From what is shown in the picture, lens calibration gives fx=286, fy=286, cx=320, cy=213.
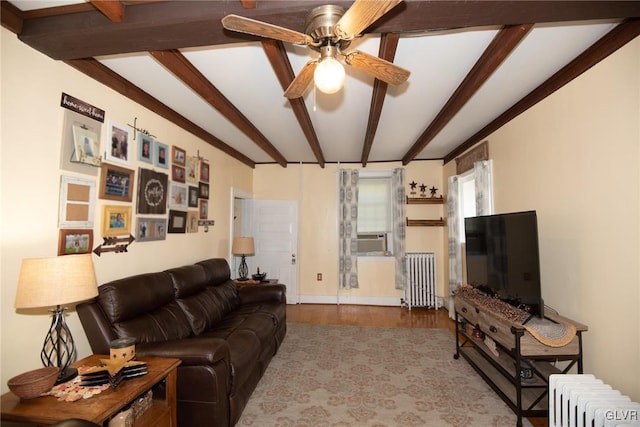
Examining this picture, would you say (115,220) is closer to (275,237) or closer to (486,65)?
(486,65)

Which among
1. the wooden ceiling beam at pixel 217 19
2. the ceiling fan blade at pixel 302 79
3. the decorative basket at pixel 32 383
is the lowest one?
the decorative basket at pixel 32 383

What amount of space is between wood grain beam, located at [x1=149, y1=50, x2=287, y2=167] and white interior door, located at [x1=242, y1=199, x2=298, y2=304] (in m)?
2.14

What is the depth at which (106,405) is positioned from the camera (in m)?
1.36

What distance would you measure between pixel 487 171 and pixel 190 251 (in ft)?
12.7

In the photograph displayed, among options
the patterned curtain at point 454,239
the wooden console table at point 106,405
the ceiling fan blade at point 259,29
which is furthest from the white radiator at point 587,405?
the patterned curtain at point 454,239

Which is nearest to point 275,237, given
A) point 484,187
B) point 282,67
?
point 484,187

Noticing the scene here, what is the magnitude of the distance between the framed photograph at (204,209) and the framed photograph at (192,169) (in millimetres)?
329

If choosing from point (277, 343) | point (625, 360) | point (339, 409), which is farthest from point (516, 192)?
point (277, 343)

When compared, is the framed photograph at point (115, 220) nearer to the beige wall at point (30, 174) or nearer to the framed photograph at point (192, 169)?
the beige wall at point (30, 174)

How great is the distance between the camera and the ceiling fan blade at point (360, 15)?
113 cm

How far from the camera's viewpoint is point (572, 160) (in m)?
2.31

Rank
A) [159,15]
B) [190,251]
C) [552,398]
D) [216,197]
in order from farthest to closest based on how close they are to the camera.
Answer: [216,197] → [190,251] → [552,398] → [159,15]

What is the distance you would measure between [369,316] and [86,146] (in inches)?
170

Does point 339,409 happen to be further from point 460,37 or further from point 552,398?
point 460,37
